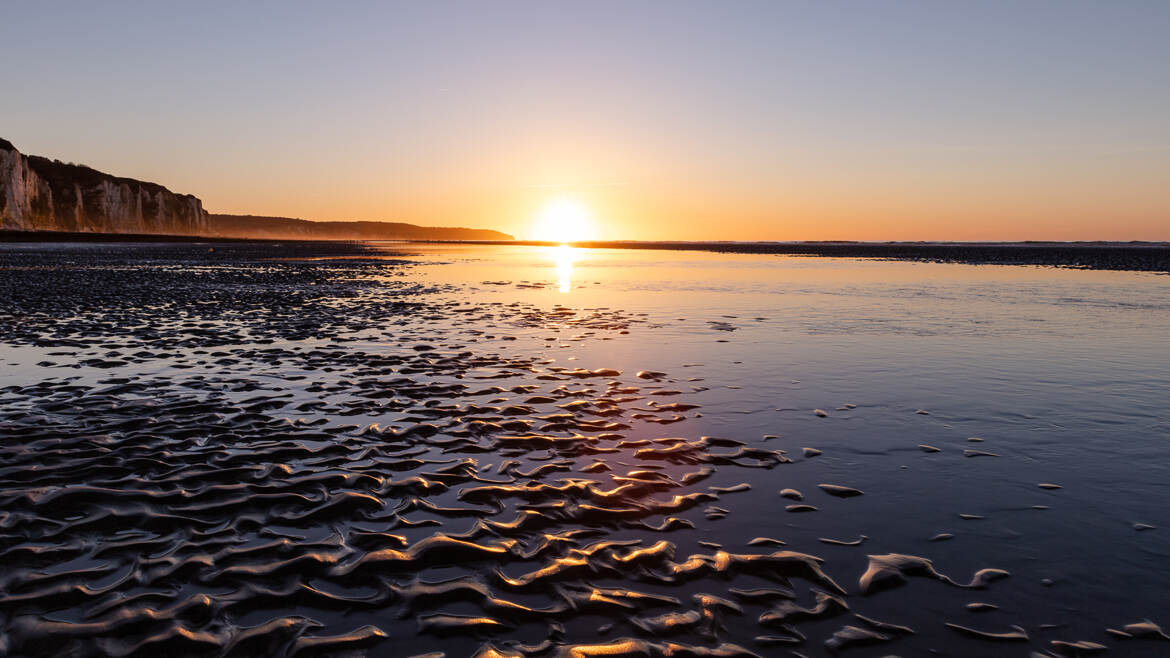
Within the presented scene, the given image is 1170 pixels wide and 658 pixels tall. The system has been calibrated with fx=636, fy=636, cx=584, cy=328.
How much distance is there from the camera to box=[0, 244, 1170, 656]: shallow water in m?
5.46

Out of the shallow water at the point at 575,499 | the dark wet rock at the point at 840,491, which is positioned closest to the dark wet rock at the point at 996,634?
the shallow water at the point at 575,499

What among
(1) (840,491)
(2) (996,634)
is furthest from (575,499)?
(2) (996,634)

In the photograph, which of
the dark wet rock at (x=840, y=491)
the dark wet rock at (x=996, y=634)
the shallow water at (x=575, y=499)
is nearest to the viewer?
the dark wet rock at (x=996, y=634)

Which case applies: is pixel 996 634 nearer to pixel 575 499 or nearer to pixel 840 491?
pixel 840 491

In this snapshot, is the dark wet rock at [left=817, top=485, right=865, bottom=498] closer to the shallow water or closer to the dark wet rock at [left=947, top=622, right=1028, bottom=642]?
the shallow water

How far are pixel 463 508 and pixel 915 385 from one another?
11.6 m

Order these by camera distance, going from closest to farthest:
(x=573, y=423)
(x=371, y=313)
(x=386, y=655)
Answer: (x=386, y=655) → (x=573, y=423) → (x=371, y=313)

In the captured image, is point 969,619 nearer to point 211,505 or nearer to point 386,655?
point 386,655

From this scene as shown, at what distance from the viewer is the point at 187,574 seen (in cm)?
612

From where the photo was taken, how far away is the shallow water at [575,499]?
5465 mm

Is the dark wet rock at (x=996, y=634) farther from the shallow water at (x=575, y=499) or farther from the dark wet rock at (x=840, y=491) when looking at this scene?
the dark wet rock at (x=840, y=491)

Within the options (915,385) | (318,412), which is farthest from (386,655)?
(915,385)

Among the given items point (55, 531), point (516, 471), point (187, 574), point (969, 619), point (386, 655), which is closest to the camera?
point (386, 655)

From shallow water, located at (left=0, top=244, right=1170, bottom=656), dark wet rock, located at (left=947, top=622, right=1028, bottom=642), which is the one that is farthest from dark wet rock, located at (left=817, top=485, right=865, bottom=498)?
dark wet rock, located at (left=947, top=622, right=1028, bottom=642)
